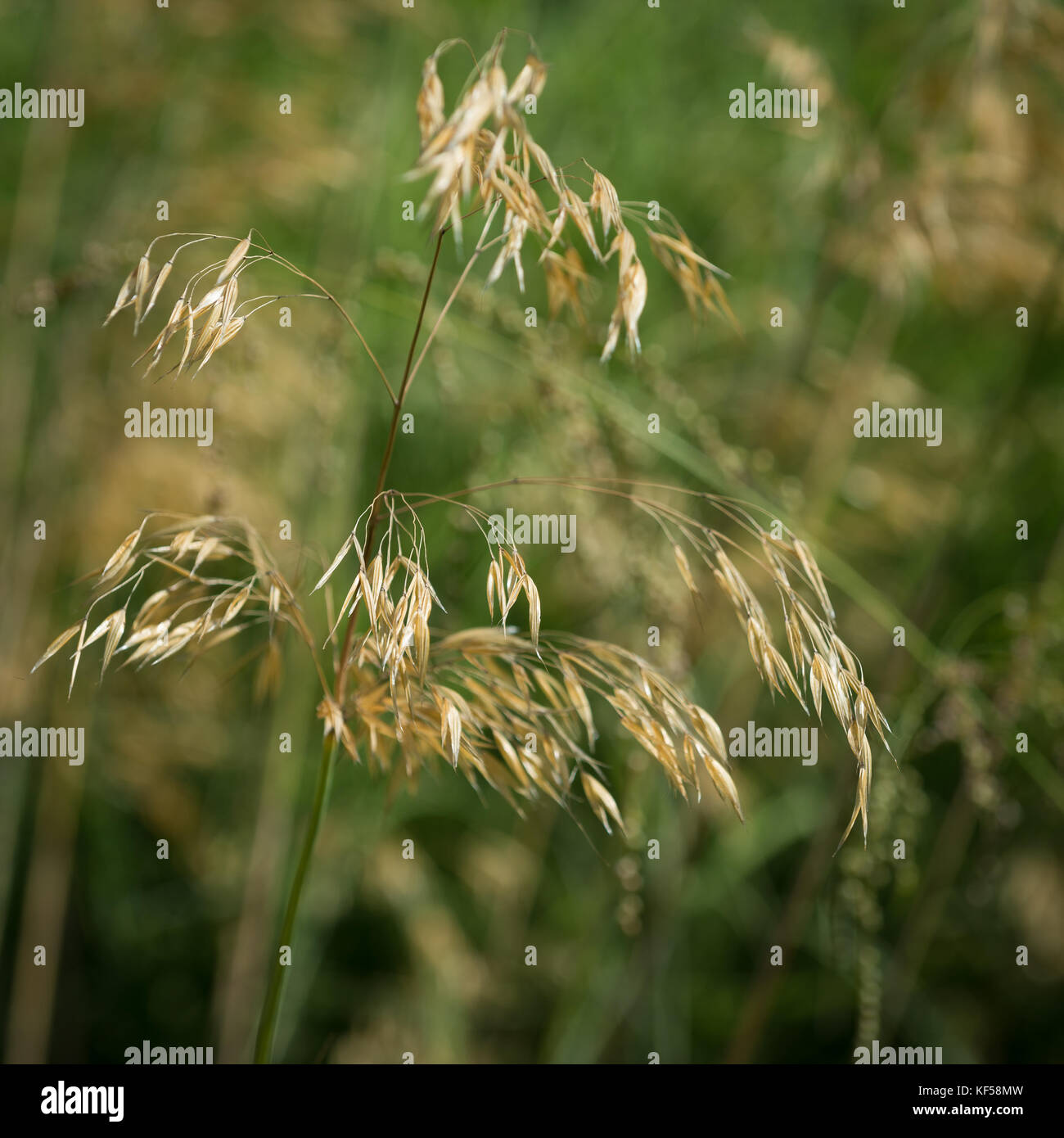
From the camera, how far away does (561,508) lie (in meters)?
1.51

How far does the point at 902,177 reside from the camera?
136cm

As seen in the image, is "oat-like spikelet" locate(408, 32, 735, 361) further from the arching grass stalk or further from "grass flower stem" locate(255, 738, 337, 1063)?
"grass flower stem" locate(255, 738, 337, 1063)

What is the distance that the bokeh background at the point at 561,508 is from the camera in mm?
1392

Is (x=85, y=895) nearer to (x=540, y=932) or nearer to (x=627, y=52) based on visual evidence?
(x=540, y=932)

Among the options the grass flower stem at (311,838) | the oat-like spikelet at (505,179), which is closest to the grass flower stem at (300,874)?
the grass flower stem at (311,838)

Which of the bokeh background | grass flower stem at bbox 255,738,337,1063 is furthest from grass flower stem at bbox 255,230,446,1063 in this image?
the bokeh background

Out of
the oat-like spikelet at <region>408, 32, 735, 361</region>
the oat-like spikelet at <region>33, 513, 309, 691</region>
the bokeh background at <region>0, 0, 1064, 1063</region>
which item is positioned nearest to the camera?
the oat-like spikelet at <region>408, 32, 735, 361</region>

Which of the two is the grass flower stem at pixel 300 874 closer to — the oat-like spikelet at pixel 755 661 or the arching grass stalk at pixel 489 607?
the arching grass stalk at pixel 489 607

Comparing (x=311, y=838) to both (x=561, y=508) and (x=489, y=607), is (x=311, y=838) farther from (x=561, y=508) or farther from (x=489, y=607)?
(x=561, y=508)

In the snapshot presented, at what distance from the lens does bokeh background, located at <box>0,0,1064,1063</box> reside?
1392mm

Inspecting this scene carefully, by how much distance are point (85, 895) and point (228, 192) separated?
1.54 m

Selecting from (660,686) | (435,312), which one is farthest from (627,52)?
(660,686)

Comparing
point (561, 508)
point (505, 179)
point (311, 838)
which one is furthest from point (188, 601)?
point (561, 508)
